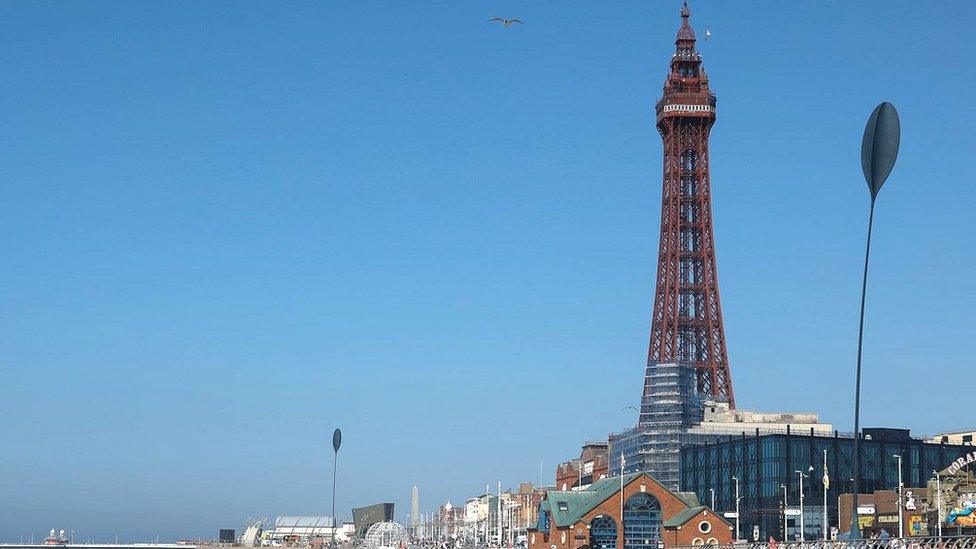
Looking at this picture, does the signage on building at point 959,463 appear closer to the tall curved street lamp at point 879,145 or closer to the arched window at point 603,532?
the arched window at point 603,532

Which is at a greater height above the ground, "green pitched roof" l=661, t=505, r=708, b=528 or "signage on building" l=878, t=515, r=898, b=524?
"green pitched roof" l=661, t=505, r=708, b=528

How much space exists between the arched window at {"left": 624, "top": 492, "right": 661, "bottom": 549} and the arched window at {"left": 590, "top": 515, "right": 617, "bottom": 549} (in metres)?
1.32

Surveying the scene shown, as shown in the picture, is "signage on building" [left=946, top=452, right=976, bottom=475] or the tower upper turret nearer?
"signage on building" [left=946, top=452, right=976, bottom=475]

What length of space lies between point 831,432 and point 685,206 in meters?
34.5

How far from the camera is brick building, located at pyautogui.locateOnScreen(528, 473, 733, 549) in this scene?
109m

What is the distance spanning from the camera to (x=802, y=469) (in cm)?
15038

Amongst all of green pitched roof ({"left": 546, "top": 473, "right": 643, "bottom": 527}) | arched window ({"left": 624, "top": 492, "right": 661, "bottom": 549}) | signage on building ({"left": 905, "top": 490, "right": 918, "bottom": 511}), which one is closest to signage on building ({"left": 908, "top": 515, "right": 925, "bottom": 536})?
signage on building ({"left": 905, "top": 490, "right": 918, "bottom": 511})

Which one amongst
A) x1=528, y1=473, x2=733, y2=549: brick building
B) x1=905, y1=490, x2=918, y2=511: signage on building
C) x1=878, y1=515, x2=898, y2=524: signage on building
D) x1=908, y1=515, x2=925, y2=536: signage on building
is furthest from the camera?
x1=878, y1=515, x2=898, y2=524: signage on building

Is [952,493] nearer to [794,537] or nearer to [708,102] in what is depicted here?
[794,537]

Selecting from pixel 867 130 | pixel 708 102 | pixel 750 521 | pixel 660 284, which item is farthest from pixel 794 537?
pixel 867 130

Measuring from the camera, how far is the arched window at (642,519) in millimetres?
111438

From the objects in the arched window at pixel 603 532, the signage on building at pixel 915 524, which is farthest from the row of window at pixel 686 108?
the arched window at pixel 603 532

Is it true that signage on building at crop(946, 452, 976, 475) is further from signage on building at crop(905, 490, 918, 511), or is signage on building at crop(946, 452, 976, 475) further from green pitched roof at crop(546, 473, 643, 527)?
green pitched roof at crop(546, 473, 643, 527)

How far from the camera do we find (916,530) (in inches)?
4262
